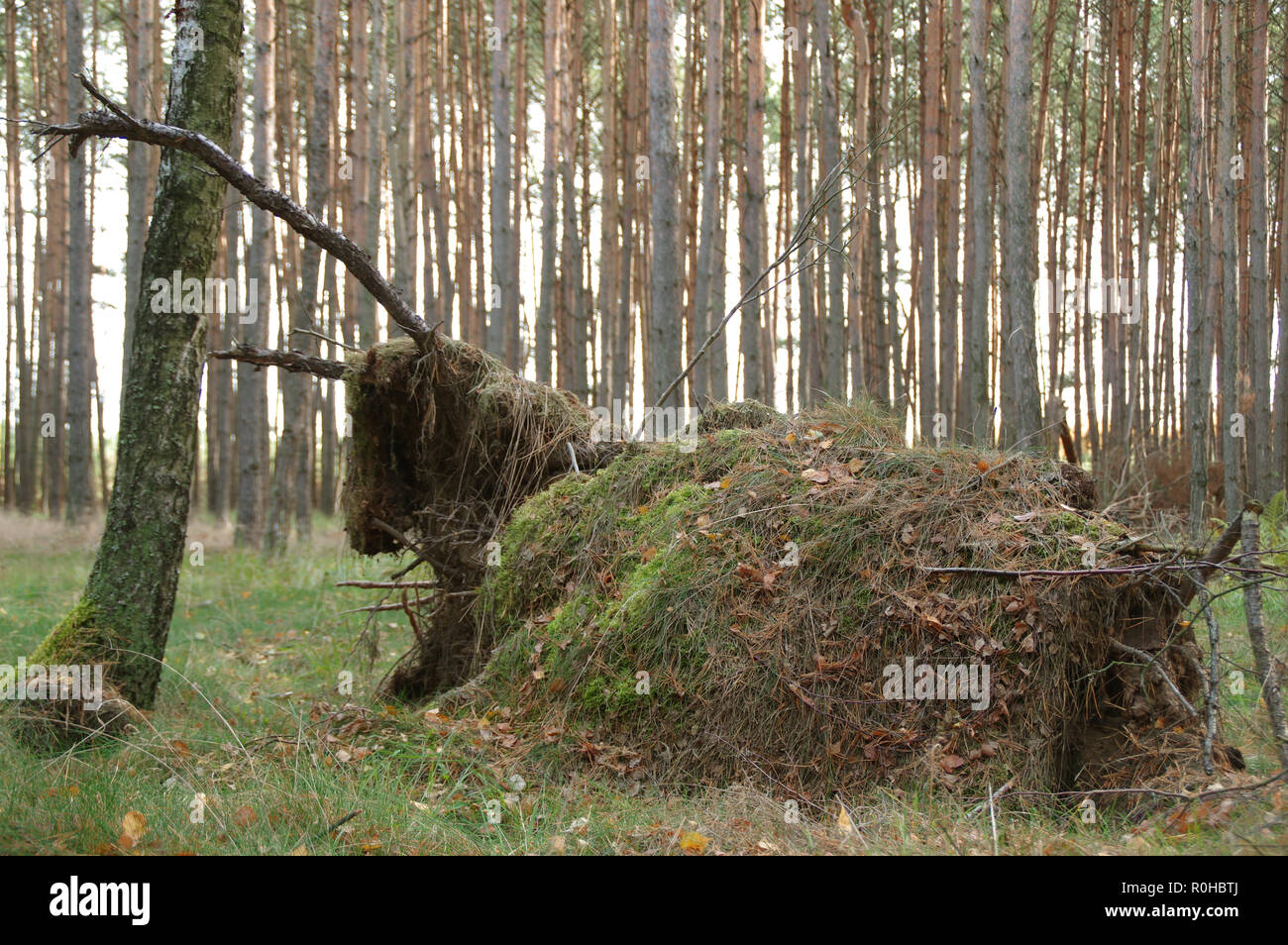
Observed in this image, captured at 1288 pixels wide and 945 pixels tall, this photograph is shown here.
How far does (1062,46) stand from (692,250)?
781 cm

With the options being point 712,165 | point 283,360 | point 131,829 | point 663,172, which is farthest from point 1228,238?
point 131,829

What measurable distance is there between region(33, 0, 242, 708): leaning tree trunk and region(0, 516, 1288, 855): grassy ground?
0.49 metres

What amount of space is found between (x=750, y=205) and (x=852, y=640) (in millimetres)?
7948

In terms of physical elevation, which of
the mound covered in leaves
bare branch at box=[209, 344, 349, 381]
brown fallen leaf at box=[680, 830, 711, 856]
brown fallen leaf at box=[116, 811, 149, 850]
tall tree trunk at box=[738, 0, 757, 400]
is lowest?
brown fallen leaf at box=[680, 830, 711, 856]

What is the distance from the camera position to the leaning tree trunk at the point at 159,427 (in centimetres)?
432

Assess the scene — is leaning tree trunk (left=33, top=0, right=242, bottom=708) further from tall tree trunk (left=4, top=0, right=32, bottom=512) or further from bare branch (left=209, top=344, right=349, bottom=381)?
tall tree trunk (left=4, top=0, right=32, bottom=512)

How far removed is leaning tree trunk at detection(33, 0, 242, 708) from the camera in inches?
170

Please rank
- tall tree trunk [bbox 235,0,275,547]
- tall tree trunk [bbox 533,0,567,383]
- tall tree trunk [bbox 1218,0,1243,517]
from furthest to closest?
tall tree trunk [bbox 533,0,567,383] < tall tree trunk [bbox 235,0,275,547] < tall tree trunk [bbox 1218,0,1243,517]

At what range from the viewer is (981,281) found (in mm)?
8852

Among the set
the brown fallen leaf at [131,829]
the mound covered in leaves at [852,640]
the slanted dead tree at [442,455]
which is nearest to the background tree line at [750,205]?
the mound covered in leaves at [852,640]

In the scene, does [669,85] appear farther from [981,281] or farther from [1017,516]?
[1017,516]

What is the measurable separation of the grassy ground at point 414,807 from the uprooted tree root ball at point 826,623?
0.74ft

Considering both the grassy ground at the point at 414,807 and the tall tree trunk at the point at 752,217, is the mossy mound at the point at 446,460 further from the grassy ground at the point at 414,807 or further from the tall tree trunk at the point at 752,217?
the tall tree trunk at the point at 752,217

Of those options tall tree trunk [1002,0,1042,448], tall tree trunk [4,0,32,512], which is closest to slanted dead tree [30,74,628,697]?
tall tree trunk [1002,0,1042,448]
